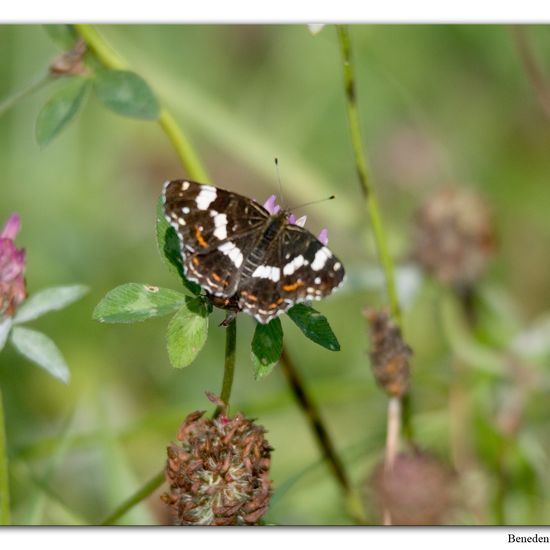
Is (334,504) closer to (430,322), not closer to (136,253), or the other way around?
(430,322)

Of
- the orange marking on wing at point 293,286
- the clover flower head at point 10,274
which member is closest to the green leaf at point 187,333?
the orange marking on wing at point 293,286

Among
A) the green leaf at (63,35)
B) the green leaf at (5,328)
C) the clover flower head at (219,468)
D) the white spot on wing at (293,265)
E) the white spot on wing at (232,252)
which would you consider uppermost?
the green leaf at (63,35)

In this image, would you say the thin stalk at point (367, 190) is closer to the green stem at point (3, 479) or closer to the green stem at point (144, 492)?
the green stem at point (144, 492)

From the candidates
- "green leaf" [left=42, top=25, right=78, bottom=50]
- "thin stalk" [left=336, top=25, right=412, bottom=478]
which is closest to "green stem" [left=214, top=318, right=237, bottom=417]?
"thin stalk" [left=336, top=25, right=412, bottom=478]

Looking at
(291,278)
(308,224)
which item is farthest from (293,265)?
(308,224)

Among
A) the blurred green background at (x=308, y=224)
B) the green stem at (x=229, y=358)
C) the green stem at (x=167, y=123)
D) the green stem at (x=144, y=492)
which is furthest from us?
the blurred green background at (x=308, y=224)

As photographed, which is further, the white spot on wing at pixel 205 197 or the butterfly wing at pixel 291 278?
the white spot on wing at pixel 205 197

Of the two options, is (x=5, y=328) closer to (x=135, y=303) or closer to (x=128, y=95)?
(x=135, y=303)

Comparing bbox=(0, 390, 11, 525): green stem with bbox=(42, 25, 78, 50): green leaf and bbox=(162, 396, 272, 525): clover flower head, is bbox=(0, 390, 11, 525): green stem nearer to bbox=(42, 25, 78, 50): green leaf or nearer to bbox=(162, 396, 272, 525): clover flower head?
bbox=(162, 396, 272, 525): clover flower head
